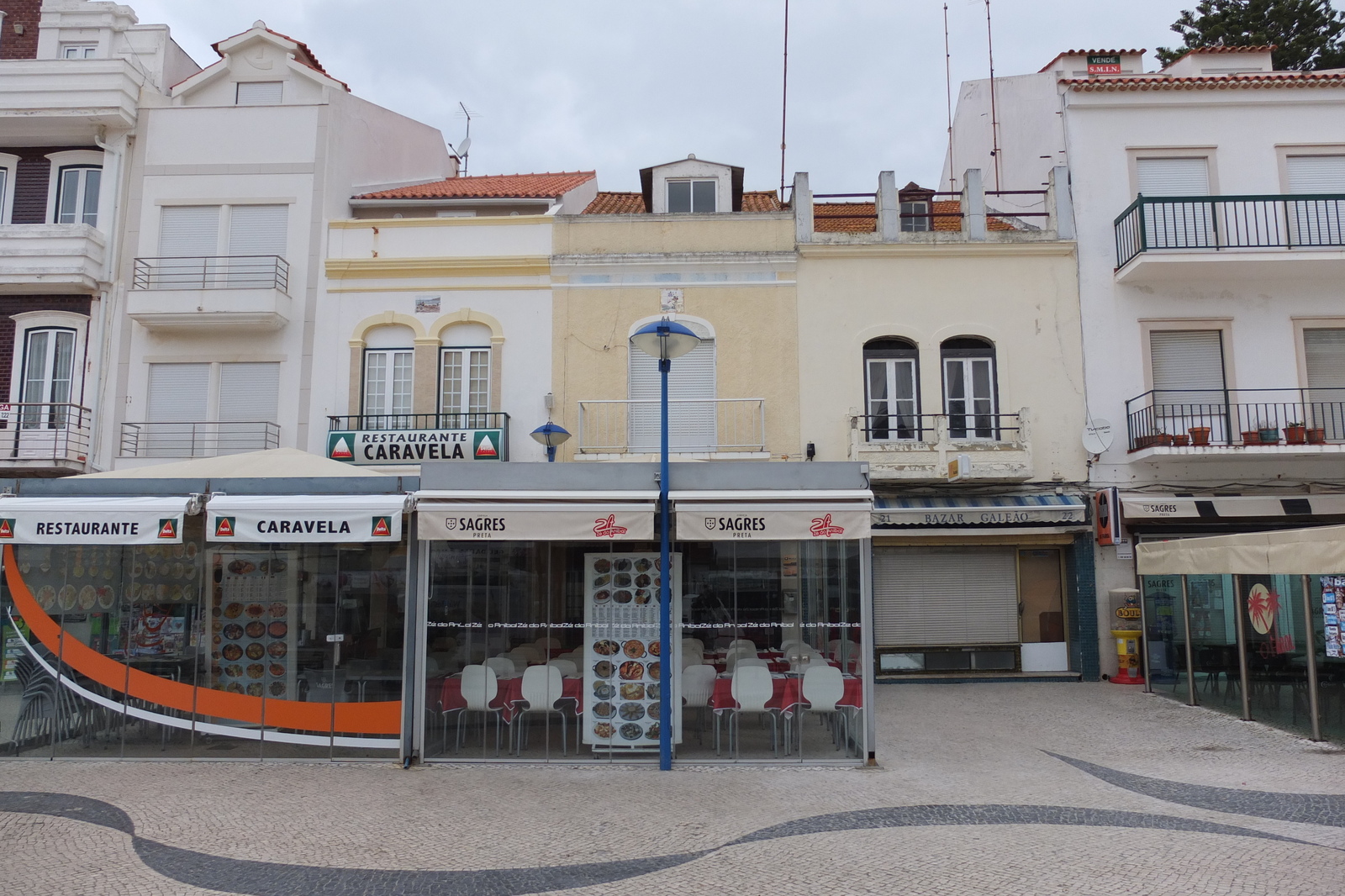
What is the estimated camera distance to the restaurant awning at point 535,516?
951 centimetres

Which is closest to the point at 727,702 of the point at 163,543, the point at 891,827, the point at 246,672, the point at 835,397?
the point at 891,827

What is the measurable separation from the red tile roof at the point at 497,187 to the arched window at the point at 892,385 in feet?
24.0

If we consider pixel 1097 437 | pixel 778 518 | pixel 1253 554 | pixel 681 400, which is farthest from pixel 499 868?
pixel 1097 437

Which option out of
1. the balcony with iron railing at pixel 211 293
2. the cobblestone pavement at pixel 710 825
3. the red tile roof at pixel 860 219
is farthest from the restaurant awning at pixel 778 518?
the balcony with iron railing at pixel 211 293

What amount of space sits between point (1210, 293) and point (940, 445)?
19.8 feet

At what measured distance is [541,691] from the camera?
10188 millimetres

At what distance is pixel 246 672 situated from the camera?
10.0 m

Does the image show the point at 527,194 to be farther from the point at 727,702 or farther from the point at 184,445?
the point at 727,702

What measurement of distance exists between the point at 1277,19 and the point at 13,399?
34.4m

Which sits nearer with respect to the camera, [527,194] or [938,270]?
[938,270]

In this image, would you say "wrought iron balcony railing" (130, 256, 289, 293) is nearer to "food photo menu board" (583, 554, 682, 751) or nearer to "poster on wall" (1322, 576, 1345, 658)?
"food photo menu board" (583, 554, 682, 751)

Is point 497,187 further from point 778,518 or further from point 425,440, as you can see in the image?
point 778,518

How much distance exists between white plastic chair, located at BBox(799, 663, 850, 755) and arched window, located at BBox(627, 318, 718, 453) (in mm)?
7711

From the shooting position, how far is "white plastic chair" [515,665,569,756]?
10.1m
